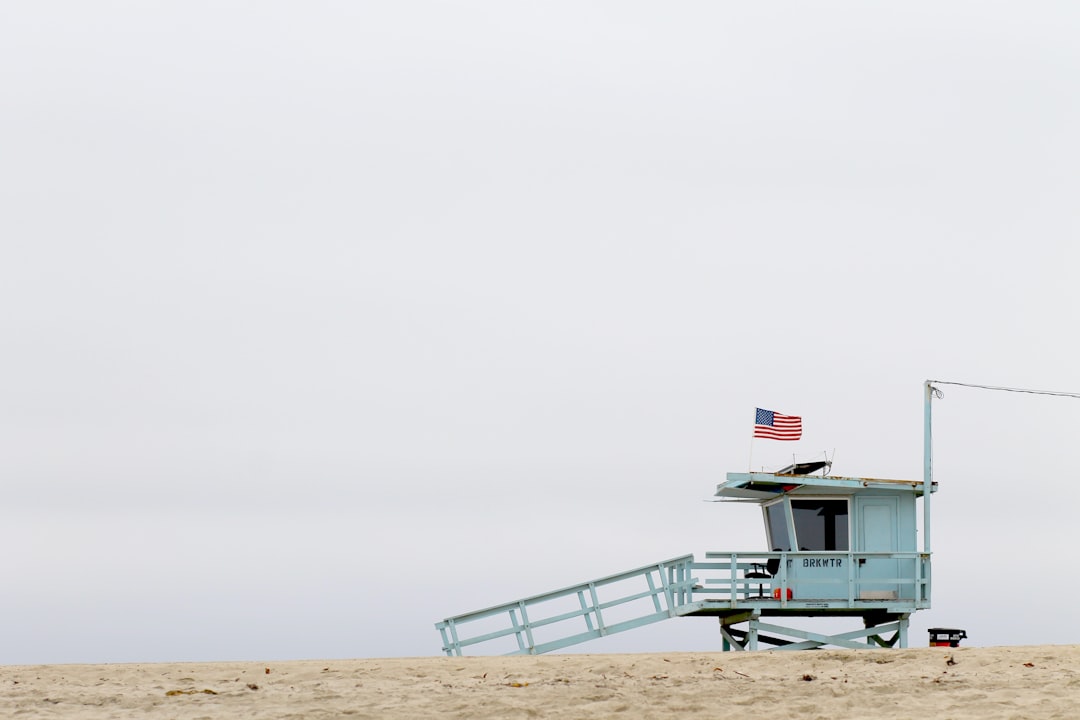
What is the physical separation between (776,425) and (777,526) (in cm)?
285

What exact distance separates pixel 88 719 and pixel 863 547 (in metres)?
17.3

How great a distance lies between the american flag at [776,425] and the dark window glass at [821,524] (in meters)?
1.80

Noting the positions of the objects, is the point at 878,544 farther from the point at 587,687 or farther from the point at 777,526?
the point at 587,687

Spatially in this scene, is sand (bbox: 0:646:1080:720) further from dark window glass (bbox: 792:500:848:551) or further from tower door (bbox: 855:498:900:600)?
dark window glass (bbox: 792:500:848:551)

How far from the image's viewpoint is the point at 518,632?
87.7 ft

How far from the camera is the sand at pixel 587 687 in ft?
51.3

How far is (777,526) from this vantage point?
29250 millimetres

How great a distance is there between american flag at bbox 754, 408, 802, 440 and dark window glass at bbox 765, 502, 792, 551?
1974 millimetres

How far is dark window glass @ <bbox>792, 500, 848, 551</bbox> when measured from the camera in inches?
1115

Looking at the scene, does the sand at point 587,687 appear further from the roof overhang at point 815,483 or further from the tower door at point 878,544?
the roof overhang at point 815,483

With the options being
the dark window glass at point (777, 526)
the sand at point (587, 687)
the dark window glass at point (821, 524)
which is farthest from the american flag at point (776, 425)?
the sand at point (587, 687)

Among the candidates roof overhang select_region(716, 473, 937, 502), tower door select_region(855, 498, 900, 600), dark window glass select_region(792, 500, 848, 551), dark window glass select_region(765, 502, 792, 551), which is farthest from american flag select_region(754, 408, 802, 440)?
tower door select_region(855, 498, 900, 600)

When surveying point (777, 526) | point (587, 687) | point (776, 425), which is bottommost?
point (587, 687)

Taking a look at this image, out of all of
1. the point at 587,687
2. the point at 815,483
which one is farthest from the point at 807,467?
the point at 587,687
